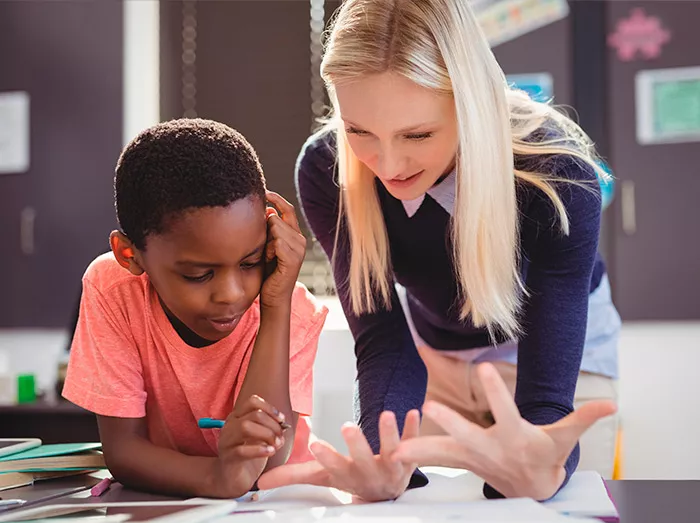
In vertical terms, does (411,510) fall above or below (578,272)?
below

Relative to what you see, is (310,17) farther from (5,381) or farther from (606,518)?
(606,518)

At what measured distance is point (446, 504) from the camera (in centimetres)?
83

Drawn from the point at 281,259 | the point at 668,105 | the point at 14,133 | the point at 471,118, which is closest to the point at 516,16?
the point at 668,105

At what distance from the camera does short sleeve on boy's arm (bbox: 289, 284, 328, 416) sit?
1.12 m

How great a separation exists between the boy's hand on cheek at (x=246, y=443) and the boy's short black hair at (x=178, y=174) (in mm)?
238

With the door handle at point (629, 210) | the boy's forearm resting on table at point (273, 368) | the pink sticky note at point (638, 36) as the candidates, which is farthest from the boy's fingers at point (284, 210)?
the pink sticky note at point (638, 36)

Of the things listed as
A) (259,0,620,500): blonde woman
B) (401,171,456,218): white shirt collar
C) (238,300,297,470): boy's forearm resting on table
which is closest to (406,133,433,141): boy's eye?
(259,0,620,500): blonde woman

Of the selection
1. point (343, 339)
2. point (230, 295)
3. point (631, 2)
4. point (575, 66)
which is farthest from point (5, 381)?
point (631, 2)

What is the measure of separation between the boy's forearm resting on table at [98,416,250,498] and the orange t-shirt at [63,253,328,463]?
0.05m

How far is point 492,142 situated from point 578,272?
0.20m

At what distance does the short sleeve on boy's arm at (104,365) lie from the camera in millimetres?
1032

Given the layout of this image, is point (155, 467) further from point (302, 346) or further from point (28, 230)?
point (28, 230)

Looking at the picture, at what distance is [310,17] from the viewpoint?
3.62 metres

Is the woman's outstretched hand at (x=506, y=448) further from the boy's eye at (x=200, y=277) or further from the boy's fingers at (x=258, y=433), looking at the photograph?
the boy's eye at (x=200, y=277)
